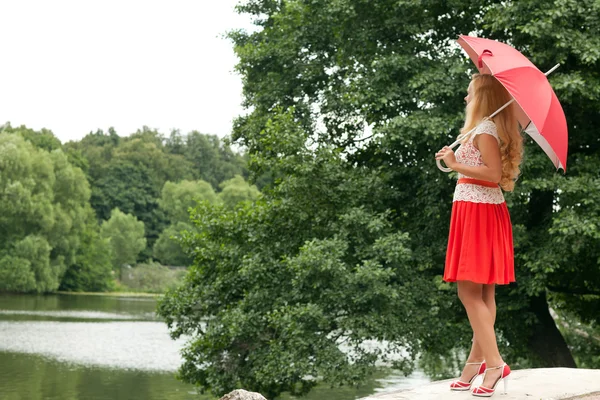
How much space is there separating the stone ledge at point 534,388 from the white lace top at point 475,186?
123 cm

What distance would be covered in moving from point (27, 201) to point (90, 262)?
12.5 meters

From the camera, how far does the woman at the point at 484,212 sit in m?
5.15

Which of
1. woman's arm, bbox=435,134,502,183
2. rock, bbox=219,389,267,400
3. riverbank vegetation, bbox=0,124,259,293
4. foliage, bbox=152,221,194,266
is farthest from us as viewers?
foliage, bbox=152,221,194,266

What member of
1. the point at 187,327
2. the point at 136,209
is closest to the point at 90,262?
the point at 136,209

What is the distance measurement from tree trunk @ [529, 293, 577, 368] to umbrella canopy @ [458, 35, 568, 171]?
905cm

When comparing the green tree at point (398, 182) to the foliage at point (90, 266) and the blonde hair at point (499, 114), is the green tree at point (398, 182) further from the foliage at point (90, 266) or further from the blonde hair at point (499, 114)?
the foliage at point (90, 266)

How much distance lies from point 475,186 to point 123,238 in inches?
2482

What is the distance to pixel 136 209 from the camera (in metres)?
77.8

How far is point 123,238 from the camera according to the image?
6625cm

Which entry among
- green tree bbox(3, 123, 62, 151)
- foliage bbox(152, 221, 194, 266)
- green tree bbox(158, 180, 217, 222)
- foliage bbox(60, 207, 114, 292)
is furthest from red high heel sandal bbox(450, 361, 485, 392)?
green tree bbox(158, 180, 217, 222)

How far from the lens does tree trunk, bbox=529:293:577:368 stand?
13.6m

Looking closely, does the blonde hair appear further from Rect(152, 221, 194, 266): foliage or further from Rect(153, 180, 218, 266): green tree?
Rect(152, 221, 194, 266): foliage

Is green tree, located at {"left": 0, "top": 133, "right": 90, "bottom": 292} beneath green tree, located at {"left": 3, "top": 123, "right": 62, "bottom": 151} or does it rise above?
beneath

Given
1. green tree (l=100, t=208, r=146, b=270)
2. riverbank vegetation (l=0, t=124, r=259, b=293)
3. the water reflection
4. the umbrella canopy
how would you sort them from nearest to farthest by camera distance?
1. the umbrella canopy
2. the water reflection
3. riverbank vegetation (l=0, t=124, r=259, b=293)
4. green tree (l=100, t=208, r=146, b=270)
